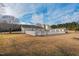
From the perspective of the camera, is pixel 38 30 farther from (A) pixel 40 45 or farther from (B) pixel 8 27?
(B) pixel 8 27

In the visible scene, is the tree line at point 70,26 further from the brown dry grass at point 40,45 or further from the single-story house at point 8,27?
the single-story house at point 8,27

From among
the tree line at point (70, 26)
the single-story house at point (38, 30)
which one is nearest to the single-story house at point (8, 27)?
the single-story house at point (38, 30)

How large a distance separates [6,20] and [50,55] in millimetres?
695

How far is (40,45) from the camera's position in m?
2.46

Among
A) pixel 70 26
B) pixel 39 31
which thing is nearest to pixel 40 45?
pixel 39 31

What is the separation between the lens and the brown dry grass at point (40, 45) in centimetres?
245

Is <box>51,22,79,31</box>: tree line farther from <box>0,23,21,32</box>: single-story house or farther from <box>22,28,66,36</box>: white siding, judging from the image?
<box>0,23,21,32</box>: single-story house

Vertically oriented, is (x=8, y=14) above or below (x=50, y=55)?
above

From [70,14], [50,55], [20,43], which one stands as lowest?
[50,55]

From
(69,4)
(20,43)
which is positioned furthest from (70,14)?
(20,43)

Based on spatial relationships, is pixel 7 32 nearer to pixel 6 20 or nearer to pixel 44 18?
pixel 6 20

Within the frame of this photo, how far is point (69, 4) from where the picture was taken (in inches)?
97.1

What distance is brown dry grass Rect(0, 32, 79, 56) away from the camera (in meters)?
2.45

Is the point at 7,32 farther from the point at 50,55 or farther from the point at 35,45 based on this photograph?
the point at 50,55
